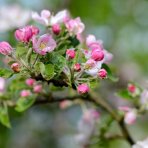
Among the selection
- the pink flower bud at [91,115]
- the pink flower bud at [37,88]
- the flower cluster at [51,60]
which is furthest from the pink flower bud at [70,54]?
the pink flower bud at [91,115]

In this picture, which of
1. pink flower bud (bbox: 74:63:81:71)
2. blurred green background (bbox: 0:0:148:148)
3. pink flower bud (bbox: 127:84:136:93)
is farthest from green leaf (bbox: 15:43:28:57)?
blurred green background (bbox: 0:0:148:148)

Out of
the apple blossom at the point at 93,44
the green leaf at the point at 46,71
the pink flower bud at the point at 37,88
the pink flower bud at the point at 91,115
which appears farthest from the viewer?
the pink flower bud at the point at 91,115

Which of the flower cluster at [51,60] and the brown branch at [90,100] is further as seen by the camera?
the brown branch at [90,100]

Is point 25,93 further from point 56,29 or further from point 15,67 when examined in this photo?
point 15,67

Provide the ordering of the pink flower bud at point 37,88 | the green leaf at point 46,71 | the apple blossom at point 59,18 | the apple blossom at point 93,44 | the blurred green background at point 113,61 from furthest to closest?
1. the blurred green background at point 113,61
2. the pink flower bud at point 37,88
3. the apple blossom at point 59,18
4. the apple blossom at point 93,44
5. the green leaf at point 46,71

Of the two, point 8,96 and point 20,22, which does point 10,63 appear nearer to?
point 8,96

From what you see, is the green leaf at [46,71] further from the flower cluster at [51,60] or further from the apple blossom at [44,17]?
the apple blossom at [44,17]

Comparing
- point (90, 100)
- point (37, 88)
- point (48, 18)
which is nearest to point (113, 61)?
point (90, 100)
